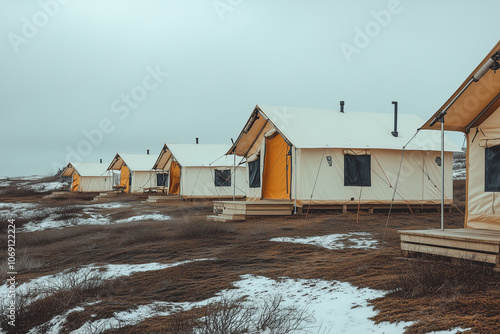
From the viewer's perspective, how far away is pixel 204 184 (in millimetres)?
27188

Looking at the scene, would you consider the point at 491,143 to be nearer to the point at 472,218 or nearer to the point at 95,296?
the point at 472,218

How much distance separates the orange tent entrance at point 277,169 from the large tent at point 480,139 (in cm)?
758

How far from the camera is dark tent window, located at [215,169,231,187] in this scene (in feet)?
89.7

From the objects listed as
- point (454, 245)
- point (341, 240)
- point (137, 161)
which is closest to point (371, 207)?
point (341, 240)

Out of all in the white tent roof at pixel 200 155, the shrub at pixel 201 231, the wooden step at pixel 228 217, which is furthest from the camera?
the white tent roof at pixel 200 155

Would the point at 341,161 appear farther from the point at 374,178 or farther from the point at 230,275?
the point at 230,275

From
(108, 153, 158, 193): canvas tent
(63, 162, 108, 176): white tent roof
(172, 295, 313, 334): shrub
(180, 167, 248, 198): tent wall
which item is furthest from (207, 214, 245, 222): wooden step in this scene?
(63, 162, 108, 176): white tent roof

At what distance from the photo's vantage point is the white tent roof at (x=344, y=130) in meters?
15.7

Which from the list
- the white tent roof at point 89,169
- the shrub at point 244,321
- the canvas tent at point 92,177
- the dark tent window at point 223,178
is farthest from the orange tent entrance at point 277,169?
the white tent roof at point 89,169

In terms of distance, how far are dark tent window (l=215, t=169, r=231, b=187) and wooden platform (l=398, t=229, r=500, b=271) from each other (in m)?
20.7

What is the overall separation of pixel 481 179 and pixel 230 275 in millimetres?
4896

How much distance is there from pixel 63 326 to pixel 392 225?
354 inches

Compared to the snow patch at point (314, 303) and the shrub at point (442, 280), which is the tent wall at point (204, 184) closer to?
→ the snow patch at point (314, 303)

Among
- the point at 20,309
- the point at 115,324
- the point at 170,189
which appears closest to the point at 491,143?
the point at 115,324
